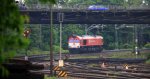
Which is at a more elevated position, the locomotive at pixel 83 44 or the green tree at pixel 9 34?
the green tree at pixel 9 34

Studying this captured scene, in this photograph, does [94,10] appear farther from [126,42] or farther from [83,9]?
[126,42]

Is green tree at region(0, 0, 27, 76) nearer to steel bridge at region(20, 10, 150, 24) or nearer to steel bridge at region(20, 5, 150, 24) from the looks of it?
steel bridge at region(20, 5, 150, 24)

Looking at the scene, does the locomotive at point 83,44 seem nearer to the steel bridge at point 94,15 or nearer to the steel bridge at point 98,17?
the steel bridge at point 94,15

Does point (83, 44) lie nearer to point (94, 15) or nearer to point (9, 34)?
point (94, 15)

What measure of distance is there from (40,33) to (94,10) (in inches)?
764

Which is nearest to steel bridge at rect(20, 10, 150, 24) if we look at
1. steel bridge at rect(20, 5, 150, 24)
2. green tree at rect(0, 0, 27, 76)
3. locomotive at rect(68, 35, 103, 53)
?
steel bridge at rect(20, 5, 150, 24)

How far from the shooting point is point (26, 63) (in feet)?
40.8

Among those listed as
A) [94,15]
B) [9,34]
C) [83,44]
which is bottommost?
[83,44]

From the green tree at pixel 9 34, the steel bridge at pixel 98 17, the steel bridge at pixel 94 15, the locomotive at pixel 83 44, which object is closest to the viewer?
the green tree at pixel 9 34

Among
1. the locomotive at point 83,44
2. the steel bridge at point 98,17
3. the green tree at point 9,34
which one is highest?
the green tree at point 9,34

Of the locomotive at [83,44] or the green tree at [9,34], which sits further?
the locomotive at [83,44]

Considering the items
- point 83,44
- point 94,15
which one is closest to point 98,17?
point 94,15

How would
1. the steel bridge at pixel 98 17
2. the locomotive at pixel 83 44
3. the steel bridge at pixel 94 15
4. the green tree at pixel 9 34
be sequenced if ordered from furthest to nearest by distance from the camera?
1. the locomotive at pixel 83 44
2. the steel bridge at pixel 98 17
3. the steel bridge at pixel 94 15
4. the green tree at pixel 9 34

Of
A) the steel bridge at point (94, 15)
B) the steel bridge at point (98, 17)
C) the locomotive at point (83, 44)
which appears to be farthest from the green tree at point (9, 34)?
the locomotive at point (83, 44)
